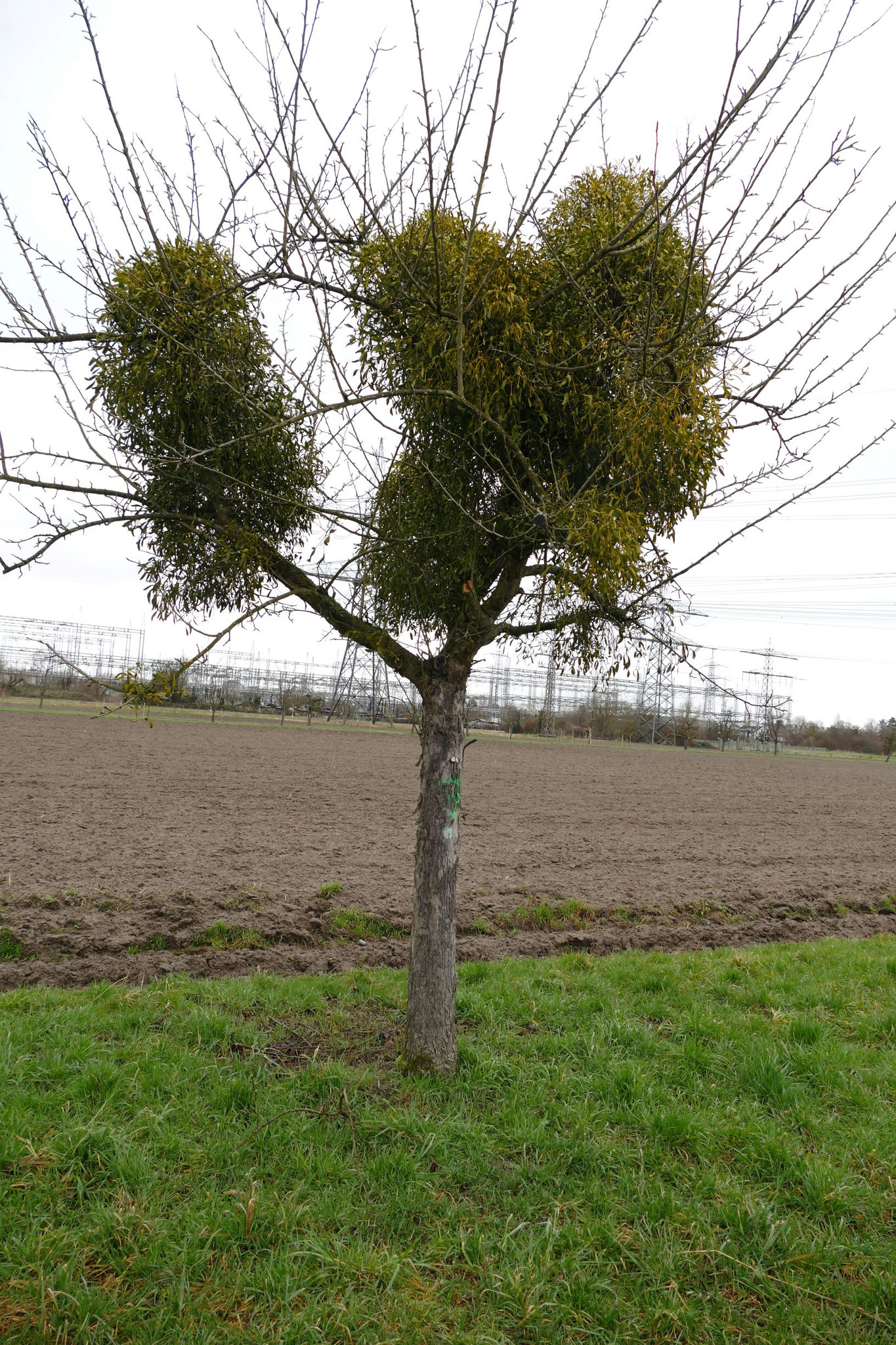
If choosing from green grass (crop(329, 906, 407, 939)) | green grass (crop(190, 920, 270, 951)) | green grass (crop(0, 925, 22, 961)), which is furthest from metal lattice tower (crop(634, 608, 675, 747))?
green grass (crop(0, 925, 22, 961))

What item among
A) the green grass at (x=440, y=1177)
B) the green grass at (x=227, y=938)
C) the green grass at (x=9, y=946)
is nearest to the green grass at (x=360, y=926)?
the green grass at (x=227, y=938)

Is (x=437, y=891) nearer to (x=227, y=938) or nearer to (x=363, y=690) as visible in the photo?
(x=227, y=938)

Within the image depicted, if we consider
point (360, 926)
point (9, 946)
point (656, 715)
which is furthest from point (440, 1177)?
point (656, 715)

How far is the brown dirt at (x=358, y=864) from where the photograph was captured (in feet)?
22.6

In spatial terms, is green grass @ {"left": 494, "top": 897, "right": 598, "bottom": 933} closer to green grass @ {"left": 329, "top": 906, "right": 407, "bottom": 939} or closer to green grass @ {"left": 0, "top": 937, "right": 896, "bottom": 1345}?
green grass @ {"left": 329, "top": 906, "right": 407, "bottom": 939}

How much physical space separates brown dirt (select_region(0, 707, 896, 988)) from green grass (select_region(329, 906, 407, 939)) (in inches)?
2.6

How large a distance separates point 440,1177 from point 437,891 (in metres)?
1.28

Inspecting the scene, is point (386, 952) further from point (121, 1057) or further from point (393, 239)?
point (393, 239)

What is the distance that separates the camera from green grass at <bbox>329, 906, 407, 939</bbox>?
724 centimetres

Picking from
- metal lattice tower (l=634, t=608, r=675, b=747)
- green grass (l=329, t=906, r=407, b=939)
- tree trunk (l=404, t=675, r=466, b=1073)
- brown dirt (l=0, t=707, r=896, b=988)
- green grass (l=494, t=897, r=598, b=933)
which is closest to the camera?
tree trunk (l=404, t=675, r=466, b=1073)

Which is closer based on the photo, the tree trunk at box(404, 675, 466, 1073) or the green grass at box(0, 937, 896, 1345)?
the green grass at box(0, 937, 896, 1345)

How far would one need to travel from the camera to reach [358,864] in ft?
33.1

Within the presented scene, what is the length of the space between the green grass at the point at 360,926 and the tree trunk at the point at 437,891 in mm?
3207

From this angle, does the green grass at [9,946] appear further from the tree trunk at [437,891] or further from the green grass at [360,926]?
the tree trunk at [437,891]
